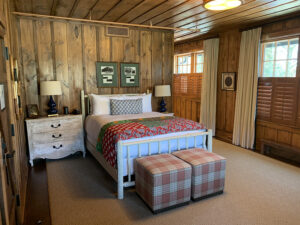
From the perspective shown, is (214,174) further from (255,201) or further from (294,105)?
(294,105)

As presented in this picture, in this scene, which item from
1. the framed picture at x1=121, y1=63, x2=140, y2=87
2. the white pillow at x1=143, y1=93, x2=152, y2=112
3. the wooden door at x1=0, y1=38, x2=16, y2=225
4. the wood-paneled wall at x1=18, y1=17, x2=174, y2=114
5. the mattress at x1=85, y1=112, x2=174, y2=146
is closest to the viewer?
the wooden door at x1=0, y1=38, x2=16, y2=225

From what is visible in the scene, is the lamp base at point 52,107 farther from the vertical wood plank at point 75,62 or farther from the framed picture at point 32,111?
the vertical wood plank at point 75,62

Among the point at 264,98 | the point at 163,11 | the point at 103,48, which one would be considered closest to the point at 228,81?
the point at 264,98

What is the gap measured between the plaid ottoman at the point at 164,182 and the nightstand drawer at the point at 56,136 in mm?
1822

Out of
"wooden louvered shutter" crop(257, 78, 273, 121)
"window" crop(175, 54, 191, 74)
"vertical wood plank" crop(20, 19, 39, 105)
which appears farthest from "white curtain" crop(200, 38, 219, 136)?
"vertical wood plank" crop(20, 19, 39, 105)

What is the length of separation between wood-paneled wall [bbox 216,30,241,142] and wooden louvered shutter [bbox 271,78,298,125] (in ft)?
3.12

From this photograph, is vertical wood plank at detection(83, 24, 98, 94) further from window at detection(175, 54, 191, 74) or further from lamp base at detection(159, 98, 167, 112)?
window at detection(175, 54, 191, 74)

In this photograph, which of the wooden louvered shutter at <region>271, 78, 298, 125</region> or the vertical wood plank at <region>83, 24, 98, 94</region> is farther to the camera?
the vertical wood plank at <region>83, 24, 98, 94</region>

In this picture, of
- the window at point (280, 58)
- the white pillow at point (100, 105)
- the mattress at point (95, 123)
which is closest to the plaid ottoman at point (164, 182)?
the mattress at point (95, 123)

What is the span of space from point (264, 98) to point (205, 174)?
2502mm

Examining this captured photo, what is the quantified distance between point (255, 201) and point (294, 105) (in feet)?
6.75

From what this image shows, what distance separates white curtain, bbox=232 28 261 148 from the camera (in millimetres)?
4254

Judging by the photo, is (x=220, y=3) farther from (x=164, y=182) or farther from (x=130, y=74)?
(x=130, y=74)

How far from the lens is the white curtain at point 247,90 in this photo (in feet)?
14.0
